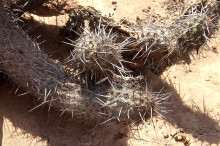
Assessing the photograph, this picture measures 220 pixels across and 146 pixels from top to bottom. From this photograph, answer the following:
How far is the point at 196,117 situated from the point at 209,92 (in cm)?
39

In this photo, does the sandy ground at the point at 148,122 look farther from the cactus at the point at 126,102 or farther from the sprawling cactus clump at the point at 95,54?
the sprawling cactus clump at the point at 95,54

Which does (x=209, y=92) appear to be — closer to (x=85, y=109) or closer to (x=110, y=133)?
(x=110, y=133)

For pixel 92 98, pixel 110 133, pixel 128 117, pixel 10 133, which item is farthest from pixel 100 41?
pixel 10 133

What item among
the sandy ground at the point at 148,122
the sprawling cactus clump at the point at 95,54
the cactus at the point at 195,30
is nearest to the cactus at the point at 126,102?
the sprawling cactus clump at the point at 95,54

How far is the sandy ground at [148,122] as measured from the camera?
2.73 metres

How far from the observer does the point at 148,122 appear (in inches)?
118

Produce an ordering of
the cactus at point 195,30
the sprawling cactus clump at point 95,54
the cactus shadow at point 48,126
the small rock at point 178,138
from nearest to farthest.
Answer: the sprawling cactus clump at point 95,54, the cactus at point 195,30, the cactus shadow at point 48,126, the small rock at point 178,138

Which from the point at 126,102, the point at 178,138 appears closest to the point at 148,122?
the point at 178,138

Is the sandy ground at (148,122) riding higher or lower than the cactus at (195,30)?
lower

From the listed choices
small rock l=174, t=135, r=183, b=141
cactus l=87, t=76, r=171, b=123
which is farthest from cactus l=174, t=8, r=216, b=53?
small rock l=174, t=135, r=183, b=141

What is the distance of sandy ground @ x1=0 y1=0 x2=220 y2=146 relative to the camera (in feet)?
8.97

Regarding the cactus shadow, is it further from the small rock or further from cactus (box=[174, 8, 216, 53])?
cactus (box=[174, 8, 216, 53])

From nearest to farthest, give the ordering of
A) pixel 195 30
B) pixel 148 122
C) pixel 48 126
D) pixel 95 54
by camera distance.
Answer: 1. pixel 95 54
2. pixel 195 30
3. pixel 48 126
4. pixel 148 122

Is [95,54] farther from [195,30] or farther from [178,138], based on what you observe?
[178,138]
